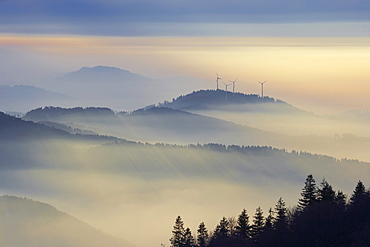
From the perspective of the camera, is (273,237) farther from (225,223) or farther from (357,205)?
(225,223)

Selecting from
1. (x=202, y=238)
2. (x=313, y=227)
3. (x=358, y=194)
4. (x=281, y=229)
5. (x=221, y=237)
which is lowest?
(x=202, y=238)

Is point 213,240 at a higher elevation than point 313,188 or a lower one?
lower

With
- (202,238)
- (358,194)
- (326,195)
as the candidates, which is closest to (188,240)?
(202,238)

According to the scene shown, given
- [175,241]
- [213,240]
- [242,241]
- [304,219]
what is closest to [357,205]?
[304,219]

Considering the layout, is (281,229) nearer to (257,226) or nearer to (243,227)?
(257,226)

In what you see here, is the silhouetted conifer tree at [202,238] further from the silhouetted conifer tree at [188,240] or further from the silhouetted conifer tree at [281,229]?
the silhouetted conifer tree at [281,229]

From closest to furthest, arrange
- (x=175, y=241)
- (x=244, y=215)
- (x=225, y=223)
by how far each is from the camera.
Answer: (x=244, y=215) → (x=225, y=223) → (x=175, y=241)

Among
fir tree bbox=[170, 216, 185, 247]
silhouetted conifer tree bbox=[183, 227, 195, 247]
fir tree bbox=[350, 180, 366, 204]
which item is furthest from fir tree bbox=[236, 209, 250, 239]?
fir tree bbox=[170, 216, 185, 247]

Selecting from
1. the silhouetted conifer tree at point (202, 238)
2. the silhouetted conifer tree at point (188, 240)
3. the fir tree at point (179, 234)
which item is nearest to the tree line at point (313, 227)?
the silhouetted conifer tree at point (202, 238)
